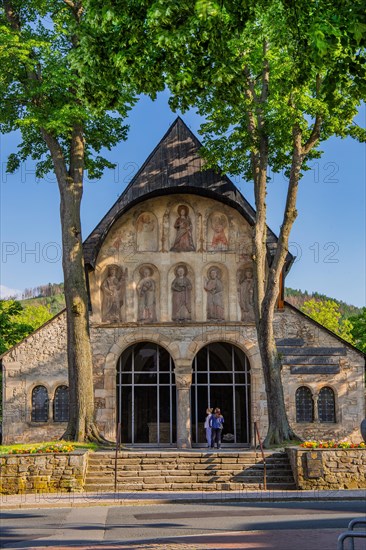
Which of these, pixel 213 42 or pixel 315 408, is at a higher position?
pixel 213 42

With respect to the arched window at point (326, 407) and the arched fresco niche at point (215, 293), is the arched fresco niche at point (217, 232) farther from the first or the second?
the arched window at point (326, 407)

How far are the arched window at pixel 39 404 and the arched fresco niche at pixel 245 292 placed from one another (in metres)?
8.14

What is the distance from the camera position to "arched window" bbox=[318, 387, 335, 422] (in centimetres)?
2908

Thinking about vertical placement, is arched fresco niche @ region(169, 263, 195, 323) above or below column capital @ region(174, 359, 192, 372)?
above

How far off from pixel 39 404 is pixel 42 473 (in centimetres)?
1118

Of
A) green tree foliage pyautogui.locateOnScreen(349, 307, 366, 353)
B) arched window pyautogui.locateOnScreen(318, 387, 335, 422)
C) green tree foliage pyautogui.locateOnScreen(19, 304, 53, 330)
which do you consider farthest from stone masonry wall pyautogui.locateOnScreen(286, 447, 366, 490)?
green tree foliage pyautogui.locateOnScreen(19, 304, 53, 330)

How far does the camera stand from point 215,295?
29156mm

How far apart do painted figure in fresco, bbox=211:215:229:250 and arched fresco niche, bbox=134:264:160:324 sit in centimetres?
254

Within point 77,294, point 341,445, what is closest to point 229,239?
point 77,294

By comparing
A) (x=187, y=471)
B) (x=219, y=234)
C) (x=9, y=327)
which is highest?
(x=219, y=234)

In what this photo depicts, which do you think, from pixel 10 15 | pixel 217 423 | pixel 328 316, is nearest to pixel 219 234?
pixel 217 423

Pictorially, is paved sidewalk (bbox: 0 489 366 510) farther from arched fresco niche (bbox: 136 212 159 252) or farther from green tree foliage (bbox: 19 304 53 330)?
green tree foliage (bbox: 19 304 53 330)

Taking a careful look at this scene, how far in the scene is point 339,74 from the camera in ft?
31.0

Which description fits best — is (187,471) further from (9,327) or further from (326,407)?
(9,327)
